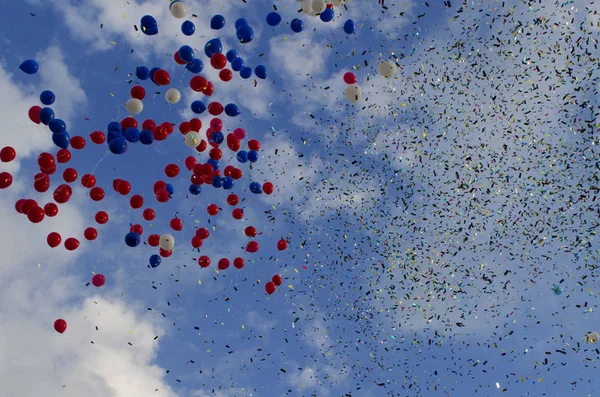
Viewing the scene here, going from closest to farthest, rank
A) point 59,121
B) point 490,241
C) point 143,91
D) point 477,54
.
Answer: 1. point 59,121
2. point 143,91
3. point 477,54
4. point 490,241

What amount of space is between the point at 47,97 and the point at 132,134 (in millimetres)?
2130

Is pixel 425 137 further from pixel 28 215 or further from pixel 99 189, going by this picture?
pixel 28 215

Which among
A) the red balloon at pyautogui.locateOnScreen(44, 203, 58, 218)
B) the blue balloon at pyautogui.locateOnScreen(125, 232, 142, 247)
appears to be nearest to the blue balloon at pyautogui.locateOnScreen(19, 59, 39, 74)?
the red balloon at pyautogui.locateOnScreen(44, 203, 58, 218)

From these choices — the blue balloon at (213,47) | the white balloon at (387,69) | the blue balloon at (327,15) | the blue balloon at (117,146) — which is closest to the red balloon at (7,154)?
the blue balloon at (117,146)

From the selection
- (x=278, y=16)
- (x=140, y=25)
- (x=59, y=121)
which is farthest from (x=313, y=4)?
(x=59, y=121)

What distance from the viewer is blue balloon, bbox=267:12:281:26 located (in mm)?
11117

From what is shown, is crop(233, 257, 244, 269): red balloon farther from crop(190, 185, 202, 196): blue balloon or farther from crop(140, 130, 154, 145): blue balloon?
crop(140, 130, 154, 145): blue balloon

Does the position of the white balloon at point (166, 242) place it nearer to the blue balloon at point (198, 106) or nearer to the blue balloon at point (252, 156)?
the blue balloon at point (252, 156)

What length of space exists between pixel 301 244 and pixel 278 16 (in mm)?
5840

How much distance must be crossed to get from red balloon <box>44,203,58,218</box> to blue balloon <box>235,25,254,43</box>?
5.44m

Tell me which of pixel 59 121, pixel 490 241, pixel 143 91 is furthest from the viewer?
pixel 490 241

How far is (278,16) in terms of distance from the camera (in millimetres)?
11148

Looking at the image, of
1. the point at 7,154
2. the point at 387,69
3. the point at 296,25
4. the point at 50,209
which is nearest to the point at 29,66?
the point at 7,154

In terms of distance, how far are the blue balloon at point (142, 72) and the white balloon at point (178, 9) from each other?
4.36 feet
